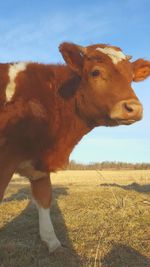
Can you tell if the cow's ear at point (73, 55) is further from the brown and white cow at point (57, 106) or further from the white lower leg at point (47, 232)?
the white lower leg at point (47, 232)

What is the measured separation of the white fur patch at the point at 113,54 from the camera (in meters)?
6.98

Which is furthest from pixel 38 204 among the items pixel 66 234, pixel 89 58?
pixel 89 58

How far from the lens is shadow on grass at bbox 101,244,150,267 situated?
649 cm

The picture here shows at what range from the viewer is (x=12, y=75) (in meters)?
7.45

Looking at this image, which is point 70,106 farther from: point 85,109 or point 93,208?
point 93,208

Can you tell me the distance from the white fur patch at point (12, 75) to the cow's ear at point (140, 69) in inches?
72.1

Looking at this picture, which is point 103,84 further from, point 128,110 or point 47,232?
point 47,232

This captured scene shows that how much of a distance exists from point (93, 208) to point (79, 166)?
99.8ft

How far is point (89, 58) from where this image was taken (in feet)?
23.6

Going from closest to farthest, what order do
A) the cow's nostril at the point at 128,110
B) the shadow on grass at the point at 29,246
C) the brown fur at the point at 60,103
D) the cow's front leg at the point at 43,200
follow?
the cow's nostril at the point at 128,110
the shadow on grass at the point at 29,246
the brown fur at the point at 60,103
the cow's front leg at the point at 43,200

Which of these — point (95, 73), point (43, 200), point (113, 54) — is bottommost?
point (43, 200)

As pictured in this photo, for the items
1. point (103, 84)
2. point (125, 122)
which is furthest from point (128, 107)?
point (103, 84)

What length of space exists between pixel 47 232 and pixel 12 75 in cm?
259

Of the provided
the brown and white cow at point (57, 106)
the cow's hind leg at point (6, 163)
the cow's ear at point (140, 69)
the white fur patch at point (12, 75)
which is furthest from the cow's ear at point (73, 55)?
the cow's hind leg at point (6, 163)
